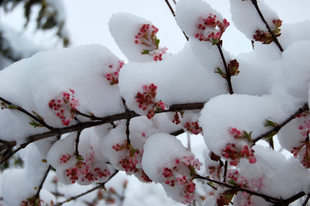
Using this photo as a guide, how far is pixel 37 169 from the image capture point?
4.98 feet

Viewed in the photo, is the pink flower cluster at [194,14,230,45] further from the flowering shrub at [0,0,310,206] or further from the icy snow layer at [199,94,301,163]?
the icy snow layer at [199,94,301,163]

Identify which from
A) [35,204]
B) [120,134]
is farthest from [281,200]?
[35,204]

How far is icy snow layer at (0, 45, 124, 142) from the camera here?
42.0 inches

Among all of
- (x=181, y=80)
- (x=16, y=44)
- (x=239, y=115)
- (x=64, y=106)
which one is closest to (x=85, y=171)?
(x=64, y=106)

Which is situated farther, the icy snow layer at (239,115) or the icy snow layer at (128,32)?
the icy snow layer at (128,32)

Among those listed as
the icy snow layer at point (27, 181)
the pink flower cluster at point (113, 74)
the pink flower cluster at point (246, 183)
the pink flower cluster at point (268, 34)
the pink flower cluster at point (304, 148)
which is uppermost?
the pink flower cluster at point (268, 34)

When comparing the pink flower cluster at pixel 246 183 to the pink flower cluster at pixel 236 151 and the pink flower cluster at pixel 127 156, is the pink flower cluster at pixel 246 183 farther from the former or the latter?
the pink flower cluster at pixel 127 156

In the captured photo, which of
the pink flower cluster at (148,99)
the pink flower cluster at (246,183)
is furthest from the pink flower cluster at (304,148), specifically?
the pink flower cluster at (148,99)

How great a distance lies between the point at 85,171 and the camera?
1.18m

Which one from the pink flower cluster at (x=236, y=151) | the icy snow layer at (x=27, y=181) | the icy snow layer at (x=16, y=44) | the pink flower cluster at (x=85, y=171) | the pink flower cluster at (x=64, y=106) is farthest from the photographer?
the icy snow layer at (x=16, y=44)

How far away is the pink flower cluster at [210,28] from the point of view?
0.86 metres

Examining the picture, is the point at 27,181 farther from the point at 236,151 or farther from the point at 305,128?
the point at 305,128

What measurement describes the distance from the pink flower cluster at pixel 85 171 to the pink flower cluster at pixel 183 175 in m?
0.44

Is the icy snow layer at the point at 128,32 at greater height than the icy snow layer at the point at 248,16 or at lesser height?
lesser
